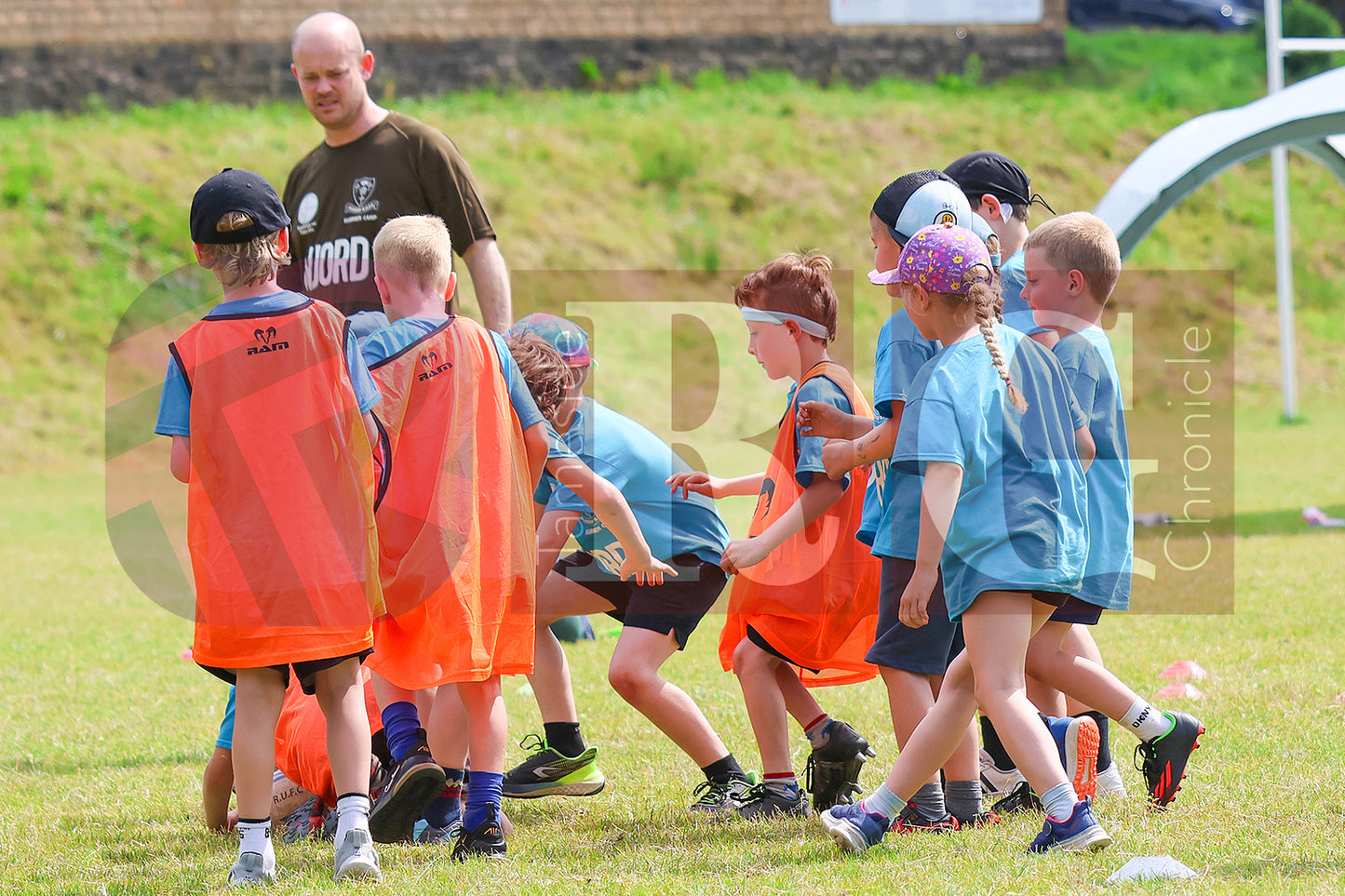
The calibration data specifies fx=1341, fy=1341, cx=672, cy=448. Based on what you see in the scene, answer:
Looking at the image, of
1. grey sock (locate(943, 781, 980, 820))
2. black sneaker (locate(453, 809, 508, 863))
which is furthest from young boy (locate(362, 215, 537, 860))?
grey sock (locate(943, 781, 980, 820))

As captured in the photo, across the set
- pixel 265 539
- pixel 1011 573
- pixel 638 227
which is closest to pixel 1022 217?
pixel 1011 573

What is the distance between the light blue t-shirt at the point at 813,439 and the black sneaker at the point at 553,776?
113cm

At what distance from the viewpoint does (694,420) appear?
55.4 feet

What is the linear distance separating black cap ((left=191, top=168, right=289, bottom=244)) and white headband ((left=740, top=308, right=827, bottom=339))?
1.36 meters

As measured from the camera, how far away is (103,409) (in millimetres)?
16500

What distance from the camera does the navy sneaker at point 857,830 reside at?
332 cm

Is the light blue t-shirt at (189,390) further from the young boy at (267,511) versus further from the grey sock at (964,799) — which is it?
the grey sock at (964,799)

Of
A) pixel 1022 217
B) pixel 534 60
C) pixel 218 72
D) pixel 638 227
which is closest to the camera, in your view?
pixel 1022 217

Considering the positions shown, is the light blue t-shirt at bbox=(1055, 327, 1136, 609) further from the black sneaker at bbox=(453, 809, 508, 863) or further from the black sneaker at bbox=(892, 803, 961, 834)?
the black sneaker at bbox=(453, 809, 508, 863)

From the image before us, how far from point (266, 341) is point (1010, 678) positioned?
6.52 ft

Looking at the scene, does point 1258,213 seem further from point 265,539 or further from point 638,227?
point 265,539

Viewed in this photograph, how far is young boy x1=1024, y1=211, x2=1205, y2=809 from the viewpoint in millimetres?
→ 3609

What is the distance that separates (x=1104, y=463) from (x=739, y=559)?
1092 millimetres

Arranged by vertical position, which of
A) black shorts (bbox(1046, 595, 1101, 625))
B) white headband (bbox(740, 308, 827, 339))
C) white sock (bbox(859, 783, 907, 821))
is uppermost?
white headband (bbox(740, 308, 827, 339))
